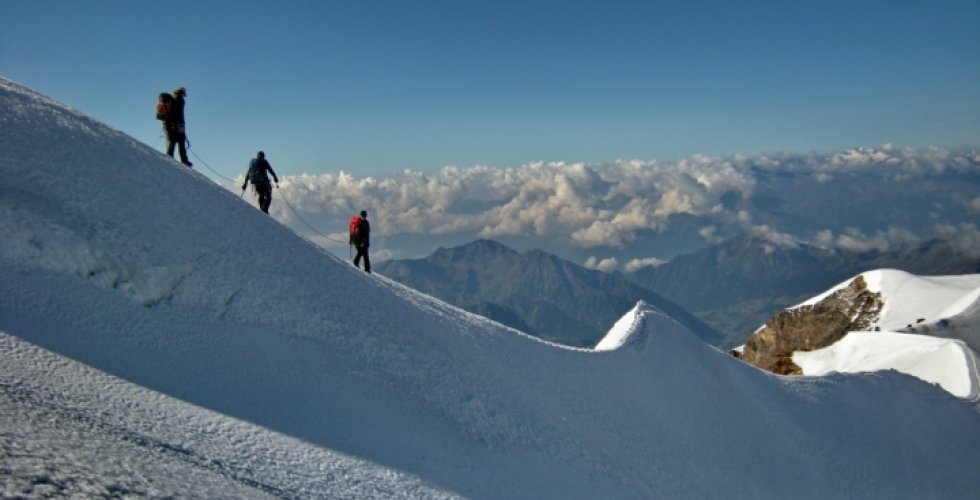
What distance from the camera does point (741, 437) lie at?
98.2 ft

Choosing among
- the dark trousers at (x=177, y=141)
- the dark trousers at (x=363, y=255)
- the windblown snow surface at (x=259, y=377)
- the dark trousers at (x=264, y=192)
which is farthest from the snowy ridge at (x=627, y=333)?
the dark trousers at (x=177, y=141)

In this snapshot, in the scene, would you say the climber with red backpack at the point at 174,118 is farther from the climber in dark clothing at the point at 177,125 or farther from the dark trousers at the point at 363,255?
the dark trousers at the point at 363,255

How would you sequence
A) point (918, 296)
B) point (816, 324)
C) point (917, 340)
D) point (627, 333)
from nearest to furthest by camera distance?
1. point (627, 333)
2. point (917, 340)
3. point (918, 296)
4. point (816, 324)

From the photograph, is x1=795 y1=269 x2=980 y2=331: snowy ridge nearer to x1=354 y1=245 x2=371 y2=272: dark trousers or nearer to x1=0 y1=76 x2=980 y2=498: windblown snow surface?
x1=0 y1=76 x2=980 y2=498: windblown snow surface

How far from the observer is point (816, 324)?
244 feet

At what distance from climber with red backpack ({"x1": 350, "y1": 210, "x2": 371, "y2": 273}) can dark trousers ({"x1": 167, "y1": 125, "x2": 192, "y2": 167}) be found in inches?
310

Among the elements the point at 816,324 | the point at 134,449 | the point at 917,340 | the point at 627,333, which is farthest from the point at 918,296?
the point at 134,449

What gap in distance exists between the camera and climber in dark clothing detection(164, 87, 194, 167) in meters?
25.8

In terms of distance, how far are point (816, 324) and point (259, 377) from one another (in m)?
74.6

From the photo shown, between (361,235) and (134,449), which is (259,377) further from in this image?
(361,235)

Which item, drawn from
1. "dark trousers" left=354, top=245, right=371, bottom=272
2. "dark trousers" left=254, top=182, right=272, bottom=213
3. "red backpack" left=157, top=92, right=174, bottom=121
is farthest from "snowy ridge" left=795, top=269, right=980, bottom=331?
"red backpack" left=157, top=92, right=174, bottom=121

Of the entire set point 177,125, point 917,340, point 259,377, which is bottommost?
point 917,340

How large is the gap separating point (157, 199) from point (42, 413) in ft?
36.9

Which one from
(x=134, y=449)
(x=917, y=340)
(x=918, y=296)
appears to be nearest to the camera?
(x=134, y=449)
